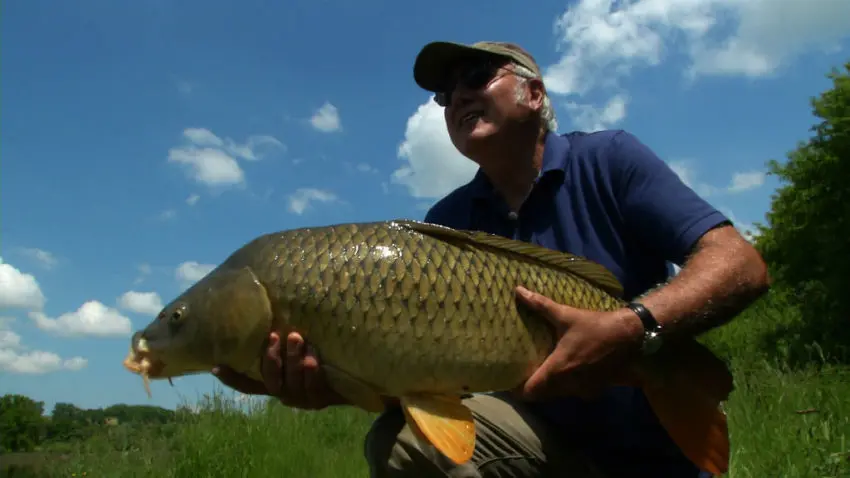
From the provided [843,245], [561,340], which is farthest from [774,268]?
[561,340]

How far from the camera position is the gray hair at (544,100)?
2328 mm

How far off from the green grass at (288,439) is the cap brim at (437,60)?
1880mm

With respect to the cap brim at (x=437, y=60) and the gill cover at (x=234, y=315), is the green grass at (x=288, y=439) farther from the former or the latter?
the gill cover at (x=234, y=315)

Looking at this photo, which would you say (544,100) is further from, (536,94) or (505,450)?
(505,450)

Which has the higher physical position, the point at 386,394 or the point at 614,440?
the point at 386,394

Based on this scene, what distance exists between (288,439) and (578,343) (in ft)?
12.2

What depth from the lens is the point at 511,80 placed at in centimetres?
233

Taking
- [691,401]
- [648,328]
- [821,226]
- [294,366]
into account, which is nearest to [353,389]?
[294,366]

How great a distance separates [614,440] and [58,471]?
3802 millimetres

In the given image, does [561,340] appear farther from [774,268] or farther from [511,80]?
[774,268]

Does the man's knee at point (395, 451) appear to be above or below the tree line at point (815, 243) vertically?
below

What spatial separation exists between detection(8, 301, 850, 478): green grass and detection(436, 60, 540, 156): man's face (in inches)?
66.3

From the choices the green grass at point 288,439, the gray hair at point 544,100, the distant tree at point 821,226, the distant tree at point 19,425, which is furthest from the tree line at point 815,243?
the gray hair at point 544,100

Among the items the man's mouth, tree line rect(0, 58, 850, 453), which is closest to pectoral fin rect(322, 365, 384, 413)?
the man's mouth
